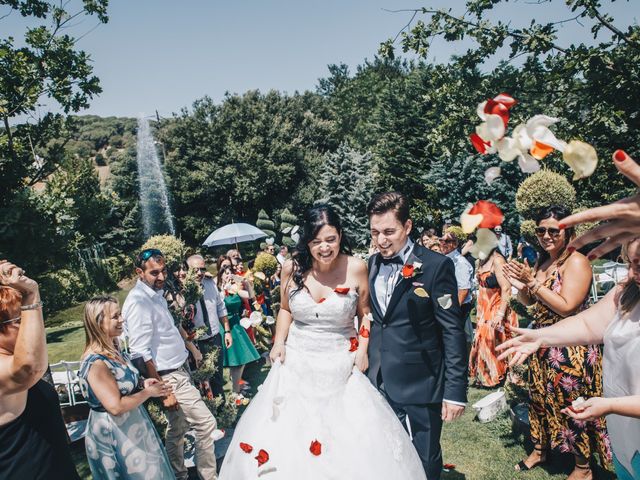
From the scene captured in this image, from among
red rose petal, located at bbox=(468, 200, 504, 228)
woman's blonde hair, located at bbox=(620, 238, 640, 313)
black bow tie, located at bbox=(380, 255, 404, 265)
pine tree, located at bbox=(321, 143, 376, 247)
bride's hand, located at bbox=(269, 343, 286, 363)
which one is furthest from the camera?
pine tree, located at bbox=(321, 143, 376, 247)

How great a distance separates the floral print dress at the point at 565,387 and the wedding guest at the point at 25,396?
364 cm

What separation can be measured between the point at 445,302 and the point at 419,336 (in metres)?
0.34

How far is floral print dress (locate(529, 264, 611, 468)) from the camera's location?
3764mm

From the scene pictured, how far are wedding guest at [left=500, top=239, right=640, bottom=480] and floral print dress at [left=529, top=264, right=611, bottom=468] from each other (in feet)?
4.69

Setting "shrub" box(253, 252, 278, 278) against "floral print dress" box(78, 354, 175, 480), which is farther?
"shrub" box(253, 252, 278, 278)

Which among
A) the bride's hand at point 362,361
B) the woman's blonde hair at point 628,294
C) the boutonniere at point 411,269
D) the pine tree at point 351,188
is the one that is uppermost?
the pine tree at point 351,188

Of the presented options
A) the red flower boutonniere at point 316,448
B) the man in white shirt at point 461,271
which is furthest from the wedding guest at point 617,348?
the man in white shirt at point 461,271

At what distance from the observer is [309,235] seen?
384 cm

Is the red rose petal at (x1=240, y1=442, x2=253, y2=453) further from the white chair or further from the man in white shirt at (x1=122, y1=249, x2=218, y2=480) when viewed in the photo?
the white chair

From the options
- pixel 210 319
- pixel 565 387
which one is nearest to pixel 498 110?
pixel 565 387

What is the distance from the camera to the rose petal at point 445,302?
10.5ft

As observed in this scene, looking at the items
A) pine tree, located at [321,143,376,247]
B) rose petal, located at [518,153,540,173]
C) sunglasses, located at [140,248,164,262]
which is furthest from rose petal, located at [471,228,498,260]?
pine tree, located at [321,143,376,247]

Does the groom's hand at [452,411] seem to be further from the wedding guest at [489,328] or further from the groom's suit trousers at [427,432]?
the wedding guest at [489,328]

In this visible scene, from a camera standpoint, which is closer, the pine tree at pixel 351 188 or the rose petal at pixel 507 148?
the rose petal at pixel 507 148
